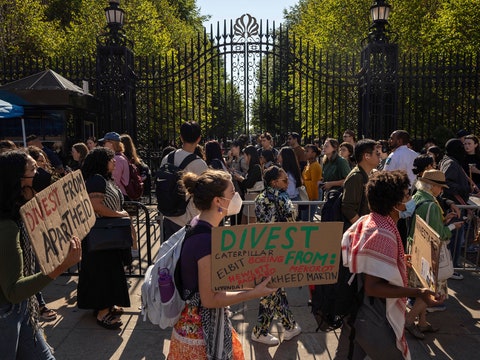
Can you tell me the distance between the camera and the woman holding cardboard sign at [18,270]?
2330mm

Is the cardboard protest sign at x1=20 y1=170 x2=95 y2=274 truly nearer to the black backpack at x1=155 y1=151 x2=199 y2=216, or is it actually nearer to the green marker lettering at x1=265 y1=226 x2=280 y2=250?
the green marker lettering at x1=265 y1=226 x2=280 y2=250

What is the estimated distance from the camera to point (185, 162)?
474 centimetres

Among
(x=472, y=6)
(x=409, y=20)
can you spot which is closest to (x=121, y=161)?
(x=472, y=6)

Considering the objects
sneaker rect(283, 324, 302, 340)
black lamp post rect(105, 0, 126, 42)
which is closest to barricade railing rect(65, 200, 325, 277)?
sneaker rect(283, 324, 302, 340)

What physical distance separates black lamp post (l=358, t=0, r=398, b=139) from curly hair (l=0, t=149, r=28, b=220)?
952cm

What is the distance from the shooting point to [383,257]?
2684 millimetres

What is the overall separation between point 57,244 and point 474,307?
4.64m

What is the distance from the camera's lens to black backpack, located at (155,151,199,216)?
15.1 ft

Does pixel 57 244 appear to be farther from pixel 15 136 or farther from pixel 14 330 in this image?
pixel 15 136

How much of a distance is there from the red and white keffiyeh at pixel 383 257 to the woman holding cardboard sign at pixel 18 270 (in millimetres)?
1651

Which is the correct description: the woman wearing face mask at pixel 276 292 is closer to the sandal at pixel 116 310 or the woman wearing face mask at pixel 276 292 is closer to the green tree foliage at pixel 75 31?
the sandal at pixel 116 310

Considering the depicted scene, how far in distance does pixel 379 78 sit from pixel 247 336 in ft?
27.6

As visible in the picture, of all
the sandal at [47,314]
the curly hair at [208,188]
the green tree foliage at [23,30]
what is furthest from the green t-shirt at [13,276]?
the green tree foliage at [23,30]

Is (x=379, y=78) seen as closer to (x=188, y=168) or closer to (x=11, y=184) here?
(x=188, y=168)
